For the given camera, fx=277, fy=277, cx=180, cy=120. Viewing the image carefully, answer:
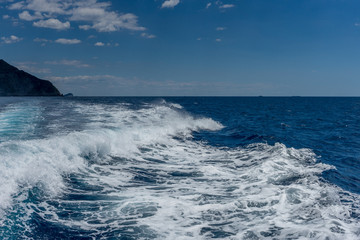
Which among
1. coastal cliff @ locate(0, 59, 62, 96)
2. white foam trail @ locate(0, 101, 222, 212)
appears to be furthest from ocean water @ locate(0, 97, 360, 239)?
coastal cliff @ locate(0, 59, 62, 96)

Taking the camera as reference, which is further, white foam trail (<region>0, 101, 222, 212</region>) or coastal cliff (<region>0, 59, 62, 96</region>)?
coastal cliff (<region>0, 59, 62, 96</region>)

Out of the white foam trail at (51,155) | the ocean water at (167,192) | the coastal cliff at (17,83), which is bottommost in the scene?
the ocean water at (167,192)

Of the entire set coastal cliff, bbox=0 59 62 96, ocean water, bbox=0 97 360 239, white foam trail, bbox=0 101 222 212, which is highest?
coastal cliff, bbox=0 59 62 96

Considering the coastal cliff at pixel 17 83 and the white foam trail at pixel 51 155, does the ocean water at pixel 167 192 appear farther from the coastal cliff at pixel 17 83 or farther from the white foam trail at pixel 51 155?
the coastal cliff at pixel 17 83

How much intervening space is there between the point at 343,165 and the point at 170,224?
8688 mm

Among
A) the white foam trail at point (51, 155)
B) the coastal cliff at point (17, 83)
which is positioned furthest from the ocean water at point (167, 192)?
the coastal cliff at point (17, 83)

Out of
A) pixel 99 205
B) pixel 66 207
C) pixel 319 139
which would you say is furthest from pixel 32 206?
pixel 319 139

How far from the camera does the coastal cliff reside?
121688 millimetres

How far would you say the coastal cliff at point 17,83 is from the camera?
121688 millimetres

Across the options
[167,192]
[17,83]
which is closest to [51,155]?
[167,192]

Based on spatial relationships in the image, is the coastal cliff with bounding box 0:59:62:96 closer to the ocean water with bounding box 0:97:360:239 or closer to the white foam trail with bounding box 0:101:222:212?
the ocean water with bounding box 0:97:360:239

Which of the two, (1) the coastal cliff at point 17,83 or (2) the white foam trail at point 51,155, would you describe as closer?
(2) the white foam trail at point 51,155

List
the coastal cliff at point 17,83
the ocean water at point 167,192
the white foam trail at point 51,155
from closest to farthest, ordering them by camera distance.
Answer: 1. the ocean water at point 167,192
2. the white foam trail at point 51,155
3. the coastal cliff at point 17,83

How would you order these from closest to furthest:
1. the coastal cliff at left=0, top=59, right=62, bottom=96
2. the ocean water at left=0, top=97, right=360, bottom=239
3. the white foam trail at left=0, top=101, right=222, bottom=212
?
1. the ocean water at left=0, top=97, right=360, bottom=239
2. the white foam trail at left=0, top=101, right=222, bottom=212
3. the coastal cliff at left=0, top=59, right=62, bottom=96
